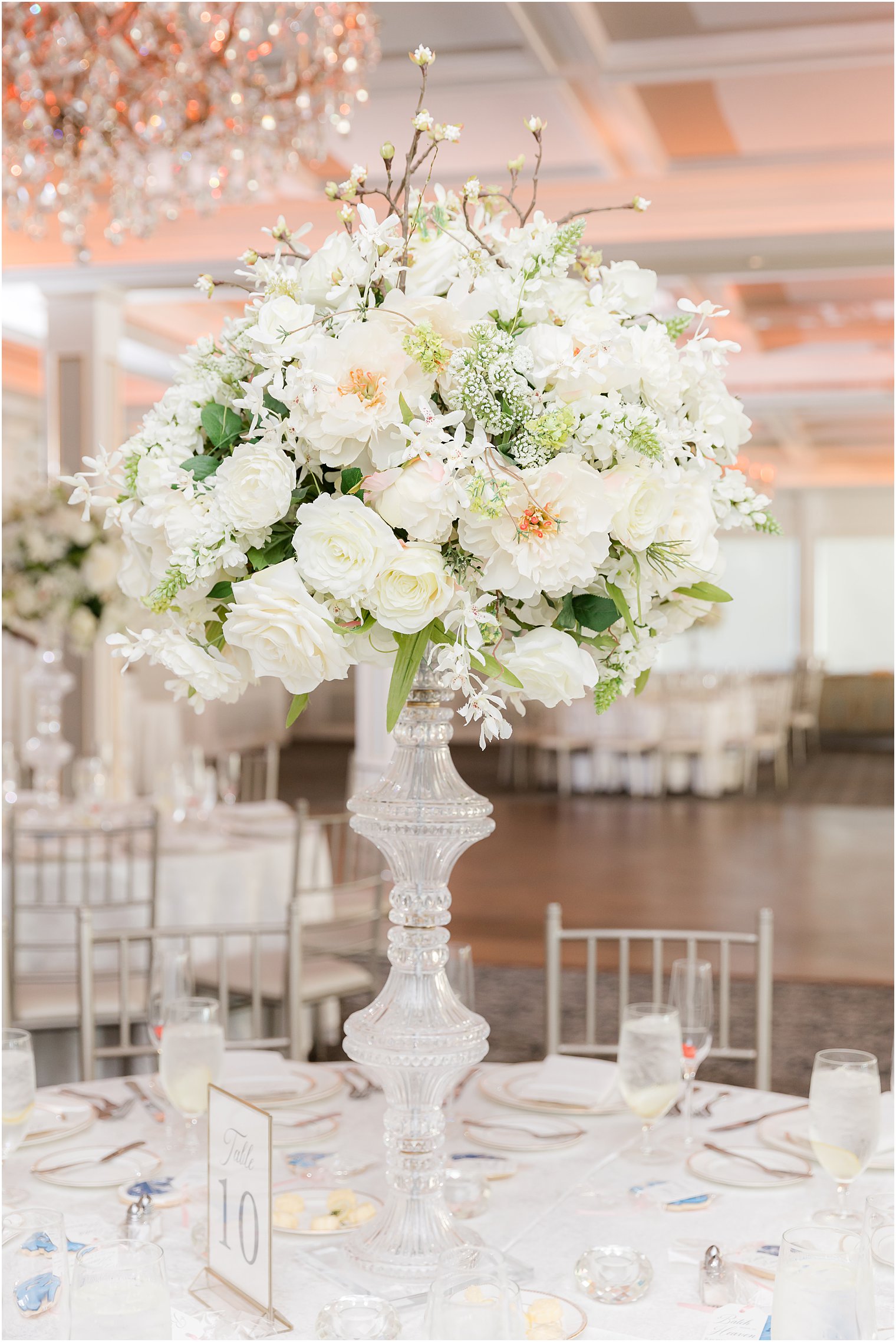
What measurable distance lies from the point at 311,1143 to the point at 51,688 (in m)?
3.36

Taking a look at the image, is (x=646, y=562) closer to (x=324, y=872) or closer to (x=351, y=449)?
(x=351, y=449)

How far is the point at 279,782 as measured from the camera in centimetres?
1227

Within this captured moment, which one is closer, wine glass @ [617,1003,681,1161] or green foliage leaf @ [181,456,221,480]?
green foliage leaf @ [181,456,221,480]

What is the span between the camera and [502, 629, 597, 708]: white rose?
1.31 m

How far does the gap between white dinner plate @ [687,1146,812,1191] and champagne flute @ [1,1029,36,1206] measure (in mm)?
865

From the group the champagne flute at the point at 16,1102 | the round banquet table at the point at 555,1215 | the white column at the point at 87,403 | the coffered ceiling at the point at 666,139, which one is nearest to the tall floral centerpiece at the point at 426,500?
the round banquet table at the point at 555,1215

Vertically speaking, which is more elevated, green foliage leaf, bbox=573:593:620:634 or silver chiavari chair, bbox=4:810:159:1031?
green foliage leaf, bbox=573:593:620:634

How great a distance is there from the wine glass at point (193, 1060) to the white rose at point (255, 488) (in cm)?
75

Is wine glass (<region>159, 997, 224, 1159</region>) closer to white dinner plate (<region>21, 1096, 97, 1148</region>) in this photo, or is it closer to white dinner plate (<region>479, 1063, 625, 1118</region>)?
white dinner plate (<region>21, 1096, 97, 1148</region>)

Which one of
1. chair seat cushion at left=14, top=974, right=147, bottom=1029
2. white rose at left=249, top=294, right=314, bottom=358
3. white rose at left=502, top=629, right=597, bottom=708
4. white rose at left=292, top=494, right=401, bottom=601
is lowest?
chair seat cushion at left=14, top=974, right=147, bottom=1029

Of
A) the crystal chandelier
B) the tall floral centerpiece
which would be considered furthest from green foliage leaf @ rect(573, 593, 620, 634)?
the crystal chandelier

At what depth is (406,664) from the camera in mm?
1347

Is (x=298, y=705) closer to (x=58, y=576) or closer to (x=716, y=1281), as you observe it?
(x=716, y=1281)

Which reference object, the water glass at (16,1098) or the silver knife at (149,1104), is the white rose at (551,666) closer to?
the water glass at (16,1098)
